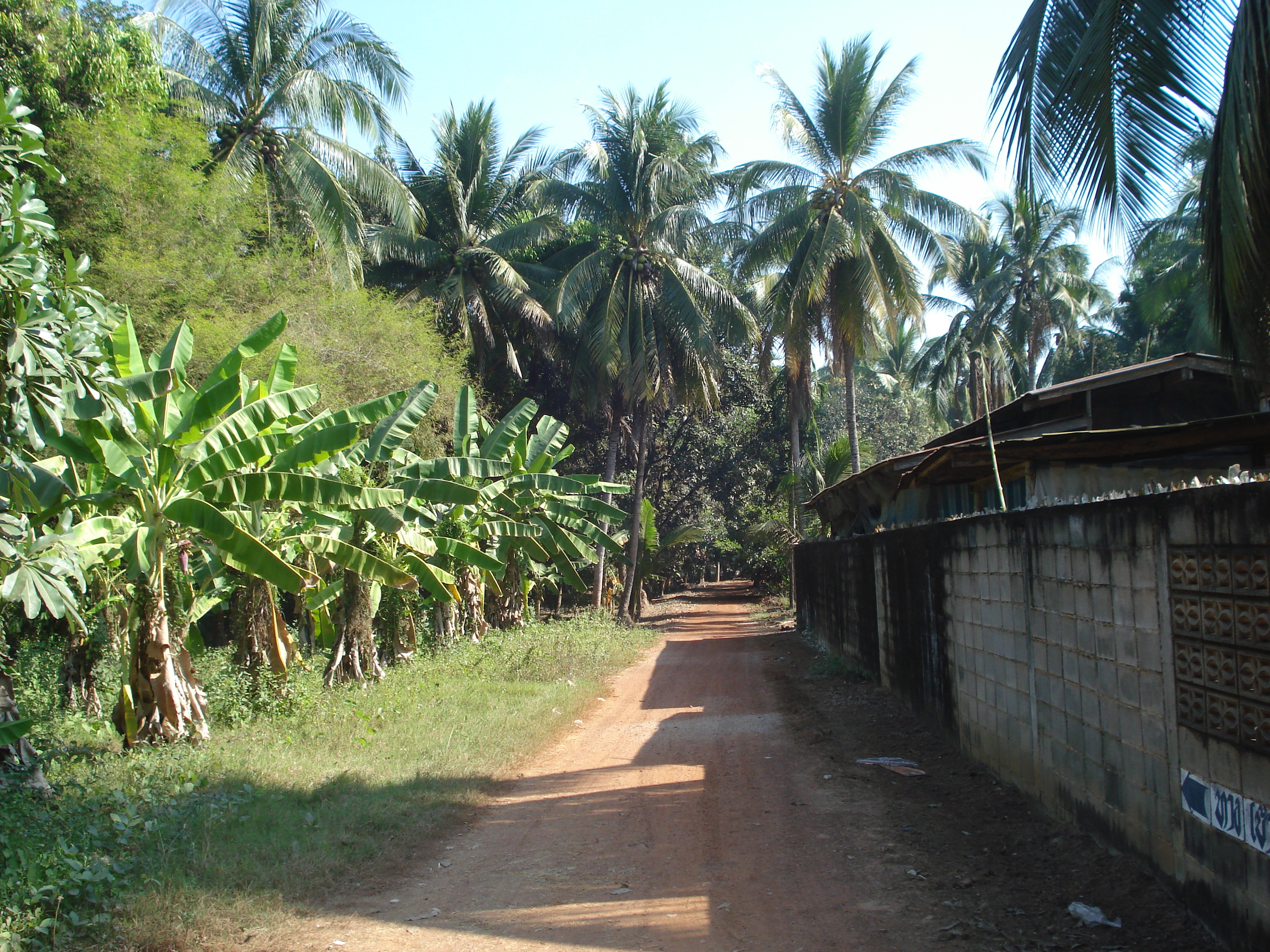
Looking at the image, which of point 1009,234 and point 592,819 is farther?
point 1009,234

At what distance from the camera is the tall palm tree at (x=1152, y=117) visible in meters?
3.97

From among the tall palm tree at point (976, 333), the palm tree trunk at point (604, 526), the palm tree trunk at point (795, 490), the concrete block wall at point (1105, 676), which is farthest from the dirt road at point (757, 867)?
the tall palm tree at point (976, 333)

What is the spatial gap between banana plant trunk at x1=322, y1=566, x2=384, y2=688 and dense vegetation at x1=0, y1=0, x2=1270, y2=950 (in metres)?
0.05

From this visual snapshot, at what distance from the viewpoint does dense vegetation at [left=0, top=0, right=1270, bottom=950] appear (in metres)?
4.96

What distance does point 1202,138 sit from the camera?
515cm

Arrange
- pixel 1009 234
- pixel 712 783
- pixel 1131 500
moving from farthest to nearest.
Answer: pixel 1009 234 < pixel 712 783 < pixel 1131 500

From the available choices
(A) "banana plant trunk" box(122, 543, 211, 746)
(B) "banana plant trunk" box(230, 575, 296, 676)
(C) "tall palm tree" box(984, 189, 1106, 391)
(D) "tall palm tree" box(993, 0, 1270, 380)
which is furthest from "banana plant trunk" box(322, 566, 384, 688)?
(C) "tall palm tree" box(984, 189, 1106, 391)

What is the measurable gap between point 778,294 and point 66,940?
1865 centimetres

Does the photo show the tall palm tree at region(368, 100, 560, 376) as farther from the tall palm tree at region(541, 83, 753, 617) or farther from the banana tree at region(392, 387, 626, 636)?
the banana tree at region(392, 387, 626, 636)

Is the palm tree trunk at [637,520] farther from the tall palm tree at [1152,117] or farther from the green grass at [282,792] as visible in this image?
the tall palm tree at [1152,117]

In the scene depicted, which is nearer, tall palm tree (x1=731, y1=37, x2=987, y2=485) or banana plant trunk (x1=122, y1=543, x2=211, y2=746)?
banana plant trunk (x1=122, y1=543, x2=211, y2=746)

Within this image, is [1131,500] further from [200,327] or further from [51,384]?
[200,327]

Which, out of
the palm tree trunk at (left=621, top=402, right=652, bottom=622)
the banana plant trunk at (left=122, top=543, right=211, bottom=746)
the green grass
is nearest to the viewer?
the green grass

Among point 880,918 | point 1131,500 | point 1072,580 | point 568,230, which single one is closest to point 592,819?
point 880,918
